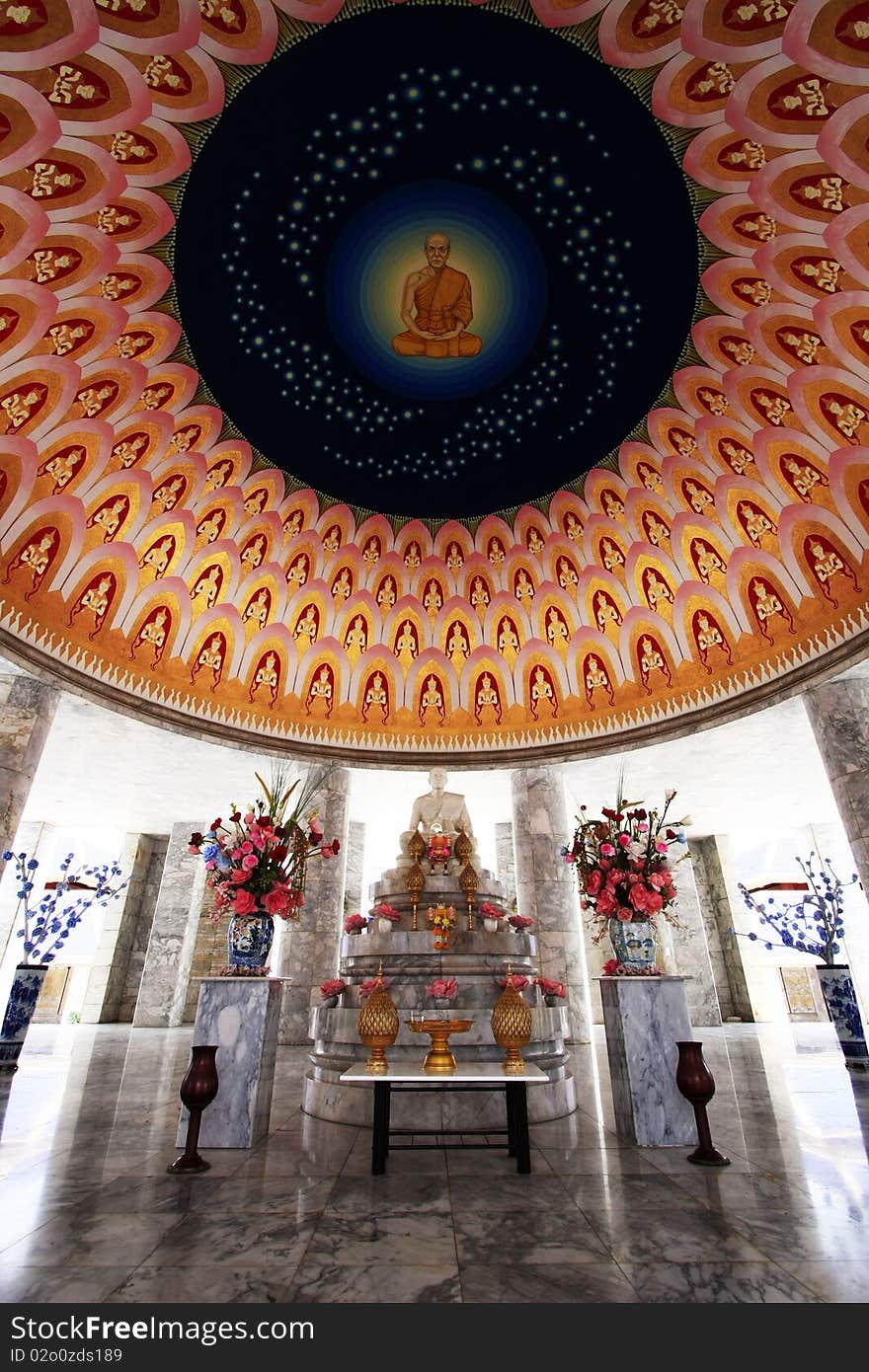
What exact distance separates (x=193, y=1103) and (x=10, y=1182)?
1.08m

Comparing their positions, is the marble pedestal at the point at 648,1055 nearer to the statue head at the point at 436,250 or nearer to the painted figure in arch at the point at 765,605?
the painted figure in arch at the point at 765,605

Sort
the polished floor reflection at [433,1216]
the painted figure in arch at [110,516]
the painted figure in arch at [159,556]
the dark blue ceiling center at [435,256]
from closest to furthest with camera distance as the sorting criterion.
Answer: the polished floor reflection at [433,1216] < the dark blue ceiling center at [435,256] < the painted figure in arch at [110,516] < the painted figure in arch at [159,556]

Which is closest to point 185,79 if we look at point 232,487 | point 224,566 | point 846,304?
point 232,487

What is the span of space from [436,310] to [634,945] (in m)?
9.27

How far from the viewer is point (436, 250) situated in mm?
9094

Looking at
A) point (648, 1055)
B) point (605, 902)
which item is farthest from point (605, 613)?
point (648, 1055)

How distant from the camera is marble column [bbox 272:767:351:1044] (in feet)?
42.2

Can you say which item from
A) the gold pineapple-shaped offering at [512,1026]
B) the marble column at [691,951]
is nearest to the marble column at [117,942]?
the marble column at [691,951]

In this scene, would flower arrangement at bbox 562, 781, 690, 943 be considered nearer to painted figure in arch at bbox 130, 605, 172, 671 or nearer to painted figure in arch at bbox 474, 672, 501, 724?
painted figure in arch at bbox 474, 672, 501, 724

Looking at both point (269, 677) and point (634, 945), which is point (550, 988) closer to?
point (634, 945)

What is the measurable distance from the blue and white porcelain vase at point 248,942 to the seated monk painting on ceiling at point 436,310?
8.87m

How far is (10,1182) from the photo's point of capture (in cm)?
395

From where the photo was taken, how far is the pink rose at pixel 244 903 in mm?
5812

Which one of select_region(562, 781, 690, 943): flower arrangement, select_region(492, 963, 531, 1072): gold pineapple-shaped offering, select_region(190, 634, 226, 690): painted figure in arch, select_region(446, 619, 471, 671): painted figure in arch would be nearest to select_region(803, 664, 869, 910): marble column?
select_region(562, 781, 690, 943): flower arrangement
